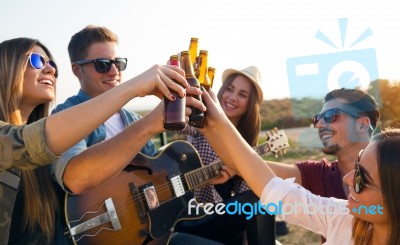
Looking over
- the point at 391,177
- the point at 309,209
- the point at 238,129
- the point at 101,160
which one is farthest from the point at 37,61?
the point at 238,129

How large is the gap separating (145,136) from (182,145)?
118 cm

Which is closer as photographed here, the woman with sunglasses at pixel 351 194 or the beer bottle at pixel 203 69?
the woman with sunglasses at pixel 351 194

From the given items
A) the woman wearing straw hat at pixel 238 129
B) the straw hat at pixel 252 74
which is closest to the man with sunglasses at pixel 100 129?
the woman wearing straw hat at pixel 238 129

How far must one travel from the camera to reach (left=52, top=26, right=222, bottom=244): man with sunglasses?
216 centimetres

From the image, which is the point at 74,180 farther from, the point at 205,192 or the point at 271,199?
the point at 205,192

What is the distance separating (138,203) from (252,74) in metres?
1.81

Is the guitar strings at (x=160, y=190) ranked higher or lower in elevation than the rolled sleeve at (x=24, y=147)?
lower

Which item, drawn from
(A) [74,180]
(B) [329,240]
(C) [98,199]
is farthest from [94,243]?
(B) [329,240]

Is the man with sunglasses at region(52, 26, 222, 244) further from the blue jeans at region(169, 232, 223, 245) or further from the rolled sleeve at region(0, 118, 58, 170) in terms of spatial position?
the rolled sleeve at region(0, 118, 58, 170)

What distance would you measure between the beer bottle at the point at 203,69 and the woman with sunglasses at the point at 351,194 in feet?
0.20

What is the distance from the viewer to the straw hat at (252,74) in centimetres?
411

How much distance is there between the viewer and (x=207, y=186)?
3764 mm

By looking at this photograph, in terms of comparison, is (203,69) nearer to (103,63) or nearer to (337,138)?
(103,63)

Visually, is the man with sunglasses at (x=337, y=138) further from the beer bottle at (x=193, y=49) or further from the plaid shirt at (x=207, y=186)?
the beer bottle at (x=193, y=49)
